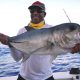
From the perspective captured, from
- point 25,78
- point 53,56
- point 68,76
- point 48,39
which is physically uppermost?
point 48,39

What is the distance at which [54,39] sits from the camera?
352 centimetres

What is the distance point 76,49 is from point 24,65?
1110 mm

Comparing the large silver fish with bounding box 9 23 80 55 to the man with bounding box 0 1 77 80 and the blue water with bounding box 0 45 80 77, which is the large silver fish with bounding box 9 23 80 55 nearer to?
the man with bounding box 0 1 77 80

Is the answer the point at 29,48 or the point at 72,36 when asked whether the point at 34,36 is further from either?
the point at 72,36

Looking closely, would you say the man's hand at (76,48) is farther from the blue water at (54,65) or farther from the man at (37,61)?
the blue water at (54,65)

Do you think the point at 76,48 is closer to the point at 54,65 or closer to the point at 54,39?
the point at 54,39

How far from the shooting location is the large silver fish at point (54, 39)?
11.5ft

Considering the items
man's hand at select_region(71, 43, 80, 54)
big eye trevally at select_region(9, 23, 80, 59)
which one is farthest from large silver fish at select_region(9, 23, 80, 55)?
man's hand at select_region(71, 43, 80, 54)

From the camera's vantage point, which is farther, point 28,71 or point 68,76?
point 68,76

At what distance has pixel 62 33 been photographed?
3.53 m

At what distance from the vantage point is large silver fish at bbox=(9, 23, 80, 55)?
11.5ft

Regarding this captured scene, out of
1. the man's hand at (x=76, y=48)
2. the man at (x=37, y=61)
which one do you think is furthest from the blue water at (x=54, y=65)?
the man's hand at (x=76, y=48)

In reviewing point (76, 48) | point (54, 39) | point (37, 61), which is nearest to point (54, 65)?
point (37, 61)

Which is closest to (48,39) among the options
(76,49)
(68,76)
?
(76,49)
